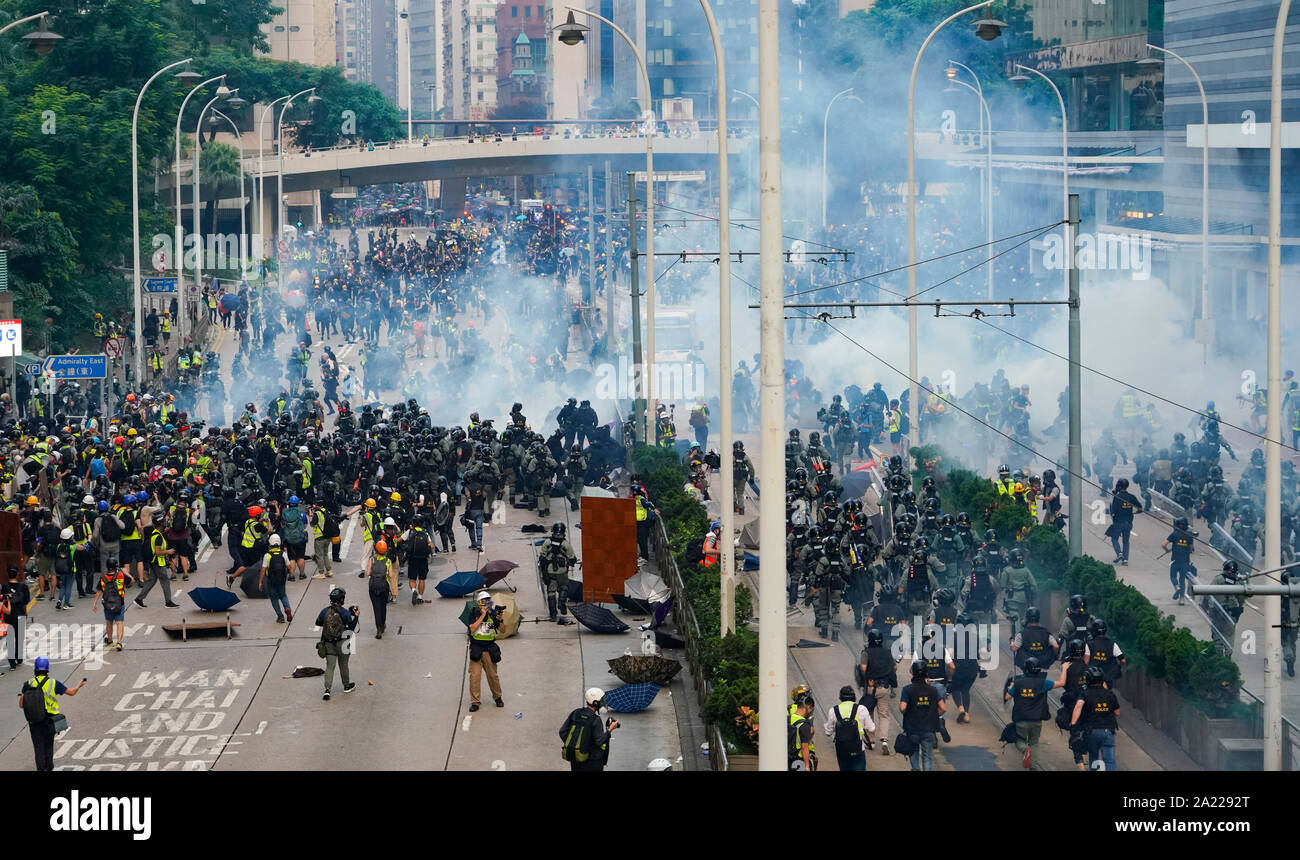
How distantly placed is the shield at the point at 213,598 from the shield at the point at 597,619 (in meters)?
4.36

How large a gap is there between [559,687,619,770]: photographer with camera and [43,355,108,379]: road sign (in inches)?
850

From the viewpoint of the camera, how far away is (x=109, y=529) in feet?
79.2

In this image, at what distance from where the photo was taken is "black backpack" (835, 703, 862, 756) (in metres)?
16.0

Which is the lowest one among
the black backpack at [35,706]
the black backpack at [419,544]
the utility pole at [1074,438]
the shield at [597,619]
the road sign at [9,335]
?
the shield at [597,619]

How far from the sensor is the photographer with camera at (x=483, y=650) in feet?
62.2

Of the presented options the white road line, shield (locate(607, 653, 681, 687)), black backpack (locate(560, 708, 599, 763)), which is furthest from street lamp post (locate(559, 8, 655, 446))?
black backpack (locate(560, 708, 599, 763))

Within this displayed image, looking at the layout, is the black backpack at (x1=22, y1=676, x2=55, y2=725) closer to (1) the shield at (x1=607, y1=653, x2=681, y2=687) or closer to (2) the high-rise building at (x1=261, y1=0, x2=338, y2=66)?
(1) the shield at (x1=607, y1=653, x2=681, y2=687)

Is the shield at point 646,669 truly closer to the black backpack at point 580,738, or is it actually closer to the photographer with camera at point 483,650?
the photographer with camera at point 483,650

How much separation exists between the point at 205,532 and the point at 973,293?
3905cm

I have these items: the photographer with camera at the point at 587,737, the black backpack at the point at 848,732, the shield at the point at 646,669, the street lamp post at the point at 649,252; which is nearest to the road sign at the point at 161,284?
the street lamp post at the point at 649,252

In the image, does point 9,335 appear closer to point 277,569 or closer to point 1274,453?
point 277,569
